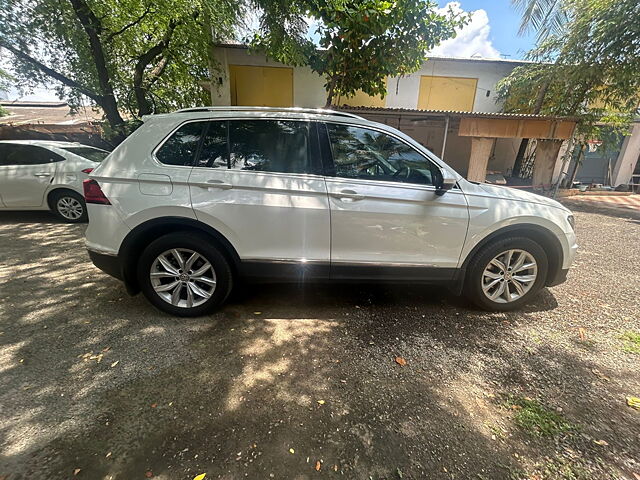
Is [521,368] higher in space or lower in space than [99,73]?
lower

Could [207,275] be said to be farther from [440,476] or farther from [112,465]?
[440,476]

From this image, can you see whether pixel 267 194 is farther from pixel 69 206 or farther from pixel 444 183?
pixel 69 206

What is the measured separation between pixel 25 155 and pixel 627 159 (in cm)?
2057

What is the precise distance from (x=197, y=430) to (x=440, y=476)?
1387mm

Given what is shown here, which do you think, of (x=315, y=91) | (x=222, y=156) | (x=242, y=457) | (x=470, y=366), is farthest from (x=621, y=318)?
(x=315, y=91)

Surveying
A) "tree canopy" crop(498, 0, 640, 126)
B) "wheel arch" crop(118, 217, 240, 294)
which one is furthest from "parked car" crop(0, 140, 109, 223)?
"tree canopy" crop(498, 0, 640, 126)

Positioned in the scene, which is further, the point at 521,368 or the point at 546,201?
the point at 546,201

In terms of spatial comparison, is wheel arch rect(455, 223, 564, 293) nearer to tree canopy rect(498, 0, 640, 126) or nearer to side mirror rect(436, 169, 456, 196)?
side mirror rect(436, 169, 456, 196)

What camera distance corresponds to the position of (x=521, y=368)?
234 centimetres

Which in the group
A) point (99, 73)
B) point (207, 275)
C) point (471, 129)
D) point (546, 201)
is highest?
point (99, 73)

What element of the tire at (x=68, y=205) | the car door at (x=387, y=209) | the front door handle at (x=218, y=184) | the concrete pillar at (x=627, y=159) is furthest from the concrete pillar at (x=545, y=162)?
the tire at (x=68, y=205)

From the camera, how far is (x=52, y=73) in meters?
8.43

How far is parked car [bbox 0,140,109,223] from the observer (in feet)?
18.1

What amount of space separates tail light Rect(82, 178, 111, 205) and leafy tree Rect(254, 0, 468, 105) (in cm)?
534
